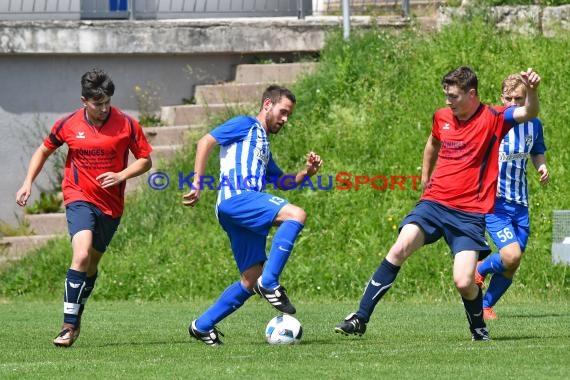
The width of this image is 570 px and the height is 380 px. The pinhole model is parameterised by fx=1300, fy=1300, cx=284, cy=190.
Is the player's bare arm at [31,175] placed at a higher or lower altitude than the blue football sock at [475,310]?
higher

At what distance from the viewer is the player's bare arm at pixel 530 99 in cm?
853

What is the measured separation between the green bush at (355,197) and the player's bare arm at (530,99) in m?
5.54

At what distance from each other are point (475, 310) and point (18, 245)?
9.58 meters

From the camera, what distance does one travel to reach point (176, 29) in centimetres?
1878

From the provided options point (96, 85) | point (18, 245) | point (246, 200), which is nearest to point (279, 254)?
point (246, 200)

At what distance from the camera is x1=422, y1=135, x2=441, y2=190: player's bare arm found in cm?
966

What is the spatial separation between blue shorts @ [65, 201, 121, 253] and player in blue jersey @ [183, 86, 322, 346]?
0.91 metres

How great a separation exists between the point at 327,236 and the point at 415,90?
318cm

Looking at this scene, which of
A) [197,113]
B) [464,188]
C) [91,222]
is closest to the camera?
[464,188]

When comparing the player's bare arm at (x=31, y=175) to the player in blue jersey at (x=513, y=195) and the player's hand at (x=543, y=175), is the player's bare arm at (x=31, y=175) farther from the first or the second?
the player's hand at (x=543, y=175)

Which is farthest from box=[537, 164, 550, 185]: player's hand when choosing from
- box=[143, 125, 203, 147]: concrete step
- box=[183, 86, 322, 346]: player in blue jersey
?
box=[143, 125, 203, 147]: concrete step

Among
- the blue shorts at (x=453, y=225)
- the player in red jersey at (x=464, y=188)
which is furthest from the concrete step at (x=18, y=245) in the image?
the blue shorts at (x=453, y=225)

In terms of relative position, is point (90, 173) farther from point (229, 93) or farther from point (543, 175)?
point (229, 93)

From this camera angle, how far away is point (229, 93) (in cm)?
1880
